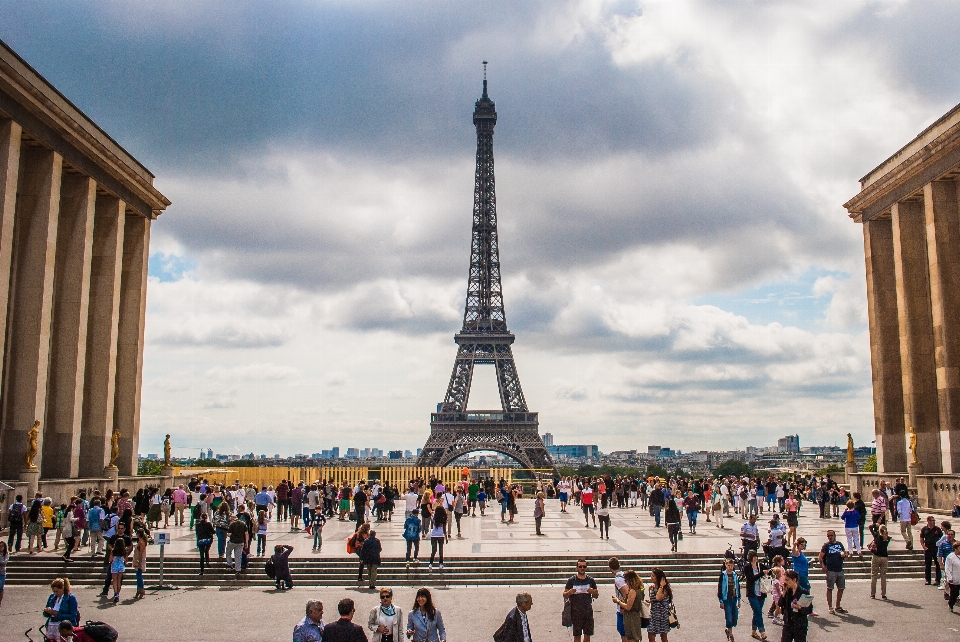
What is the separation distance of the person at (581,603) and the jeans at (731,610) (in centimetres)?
325

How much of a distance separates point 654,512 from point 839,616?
15.7 meters

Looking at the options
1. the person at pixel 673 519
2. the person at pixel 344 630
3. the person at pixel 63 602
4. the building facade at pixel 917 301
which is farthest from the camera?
the building facade at pixel 917 301

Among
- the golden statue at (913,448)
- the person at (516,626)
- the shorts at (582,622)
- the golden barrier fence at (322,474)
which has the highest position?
the golden statue at (913,448)

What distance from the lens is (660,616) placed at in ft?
46.6

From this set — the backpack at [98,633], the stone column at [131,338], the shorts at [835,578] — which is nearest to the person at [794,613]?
the shorts at [835,578]

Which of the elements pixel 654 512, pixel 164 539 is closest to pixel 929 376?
pixel 654 512

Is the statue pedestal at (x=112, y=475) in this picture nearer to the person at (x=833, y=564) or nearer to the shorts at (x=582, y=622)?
the shorts at (x=582, y=622)

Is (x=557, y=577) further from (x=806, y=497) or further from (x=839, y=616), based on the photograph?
(x=806, y=497)

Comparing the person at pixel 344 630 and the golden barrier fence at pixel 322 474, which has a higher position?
the golden barrier fence at pixel 322 474

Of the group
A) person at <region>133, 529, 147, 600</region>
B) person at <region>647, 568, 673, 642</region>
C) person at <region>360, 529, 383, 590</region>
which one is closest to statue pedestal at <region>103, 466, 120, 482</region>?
person at <region>133, 529, 147, 600</region>

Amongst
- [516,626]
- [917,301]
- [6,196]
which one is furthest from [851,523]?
[6,196]

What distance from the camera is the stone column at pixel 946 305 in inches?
1553

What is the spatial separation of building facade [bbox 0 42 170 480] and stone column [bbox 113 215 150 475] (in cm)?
6

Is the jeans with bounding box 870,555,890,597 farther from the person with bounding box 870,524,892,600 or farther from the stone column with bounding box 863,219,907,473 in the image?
the stone column with bounding box 863,219,907,473
